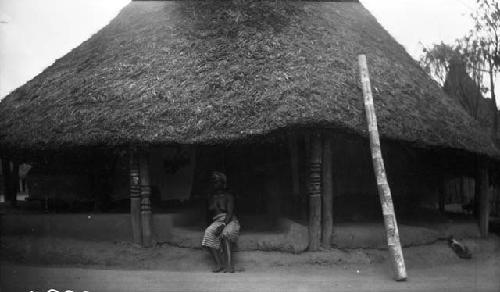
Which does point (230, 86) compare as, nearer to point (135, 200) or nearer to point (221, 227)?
point (221, 227)

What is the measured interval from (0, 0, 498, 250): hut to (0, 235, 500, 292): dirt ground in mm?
468

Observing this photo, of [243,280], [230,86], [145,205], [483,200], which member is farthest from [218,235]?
[483,200]

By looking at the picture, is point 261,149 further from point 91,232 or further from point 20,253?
point 20,253

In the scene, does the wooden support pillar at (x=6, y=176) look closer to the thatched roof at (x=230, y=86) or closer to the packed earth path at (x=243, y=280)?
the thatched roof at (x=230, y=86)

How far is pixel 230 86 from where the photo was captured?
7.82m

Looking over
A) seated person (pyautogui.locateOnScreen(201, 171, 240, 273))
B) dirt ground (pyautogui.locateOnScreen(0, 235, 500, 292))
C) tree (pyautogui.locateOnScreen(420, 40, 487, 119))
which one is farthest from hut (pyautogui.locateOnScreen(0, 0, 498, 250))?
tree (pyautogui.locateOnScreen(420, 40, 487, 119))

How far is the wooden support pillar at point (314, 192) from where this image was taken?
7.35 metres

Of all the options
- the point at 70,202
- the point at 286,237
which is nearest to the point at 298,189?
the point at 286,237

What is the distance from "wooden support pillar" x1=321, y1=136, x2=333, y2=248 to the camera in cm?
743

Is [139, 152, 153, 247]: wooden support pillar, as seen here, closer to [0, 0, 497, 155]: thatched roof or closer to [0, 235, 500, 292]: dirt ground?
[0, 235, 500, 292]: dirt ground

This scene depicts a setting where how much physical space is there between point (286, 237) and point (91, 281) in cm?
282

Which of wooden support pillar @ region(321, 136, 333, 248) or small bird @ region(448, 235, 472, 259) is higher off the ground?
wooden support pillar @ region(321, 136, 333, 248)

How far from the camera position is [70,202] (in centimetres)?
→ 1037

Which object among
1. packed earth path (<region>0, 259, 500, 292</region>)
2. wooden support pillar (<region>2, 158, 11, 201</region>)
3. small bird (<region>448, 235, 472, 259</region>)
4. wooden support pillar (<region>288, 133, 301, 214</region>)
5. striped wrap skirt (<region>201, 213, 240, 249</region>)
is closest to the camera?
packed earth path (<region>0, 259, 500, 292</region>)
